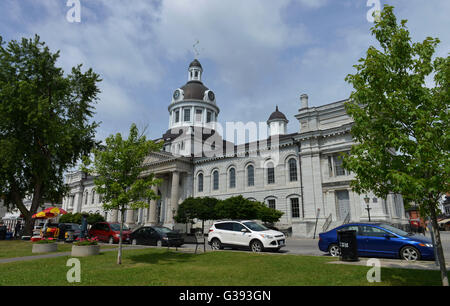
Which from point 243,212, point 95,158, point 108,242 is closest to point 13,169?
point 108,242

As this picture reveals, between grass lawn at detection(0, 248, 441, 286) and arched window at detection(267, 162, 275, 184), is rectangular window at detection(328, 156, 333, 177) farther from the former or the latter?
grass lawn at detection(0, 248, 441, 286)

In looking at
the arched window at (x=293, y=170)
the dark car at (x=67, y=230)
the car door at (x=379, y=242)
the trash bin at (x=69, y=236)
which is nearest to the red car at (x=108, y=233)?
the trash bin at (x=69, y=236)

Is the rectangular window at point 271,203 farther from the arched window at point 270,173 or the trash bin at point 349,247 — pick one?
the trash bin at point 349,247

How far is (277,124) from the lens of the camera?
2045 inches

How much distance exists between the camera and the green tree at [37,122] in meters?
23.3

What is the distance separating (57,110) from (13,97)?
3.88m

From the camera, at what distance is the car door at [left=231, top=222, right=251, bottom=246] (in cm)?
1516

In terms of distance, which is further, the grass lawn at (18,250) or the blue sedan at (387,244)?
the grass lawn at (18,250)

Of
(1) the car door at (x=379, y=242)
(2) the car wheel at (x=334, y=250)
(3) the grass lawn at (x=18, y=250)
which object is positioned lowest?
(3) the grass lawn at (x=18, y=250)

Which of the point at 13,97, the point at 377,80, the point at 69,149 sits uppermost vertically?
the point at 13,97

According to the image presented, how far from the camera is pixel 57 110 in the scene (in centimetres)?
2652

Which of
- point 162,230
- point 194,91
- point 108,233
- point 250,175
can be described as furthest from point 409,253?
point 194,91

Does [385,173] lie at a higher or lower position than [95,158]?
lower
